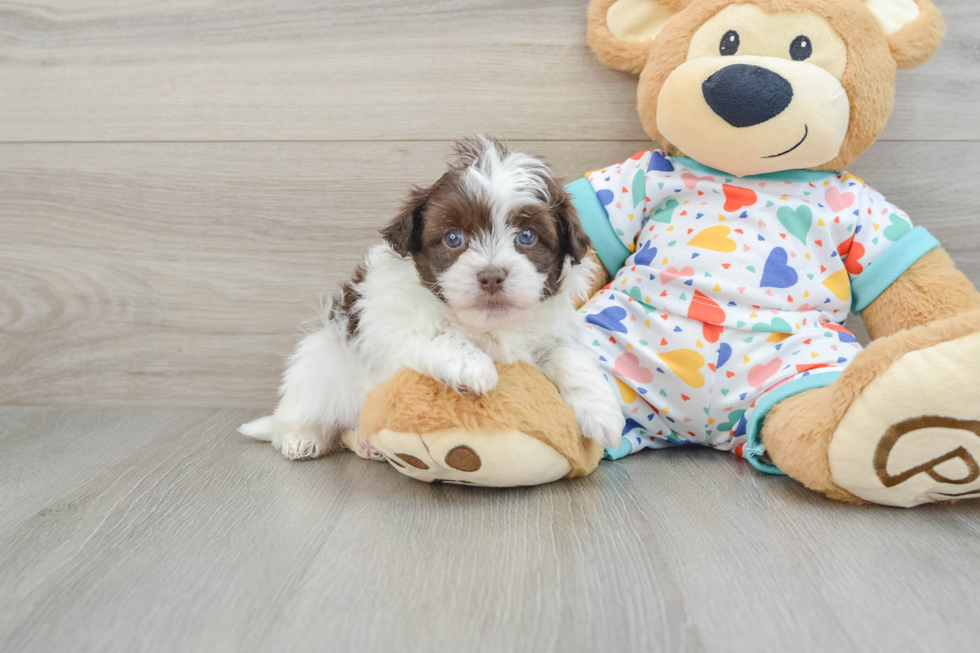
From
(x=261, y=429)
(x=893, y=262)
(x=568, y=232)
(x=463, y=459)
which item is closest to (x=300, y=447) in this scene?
(x=261, y=429)

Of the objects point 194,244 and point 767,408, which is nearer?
point 767,408

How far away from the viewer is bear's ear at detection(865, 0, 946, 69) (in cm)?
130

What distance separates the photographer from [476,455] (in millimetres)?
1078

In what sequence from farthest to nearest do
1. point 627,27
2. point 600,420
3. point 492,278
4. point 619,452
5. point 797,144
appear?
point 627,27 → point 619,452 → point 797,144 → point 600,420 → point 492,278

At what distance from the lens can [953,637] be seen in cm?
72

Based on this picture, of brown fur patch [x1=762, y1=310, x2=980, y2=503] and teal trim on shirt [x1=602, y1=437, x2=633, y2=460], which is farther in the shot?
teal trim on shirt [x1=602, y1=437, x2=633, y2=460]

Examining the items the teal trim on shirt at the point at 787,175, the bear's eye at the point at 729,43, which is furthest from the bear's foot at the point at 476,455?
the bear's eye at the point at 729,43

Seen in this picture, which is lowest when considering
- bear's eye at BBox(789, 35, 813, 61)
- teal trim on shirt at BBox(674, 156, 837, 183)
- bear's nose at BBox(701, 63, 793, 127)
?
teal trim on shirt at BBox(674, 156, 837, 183)

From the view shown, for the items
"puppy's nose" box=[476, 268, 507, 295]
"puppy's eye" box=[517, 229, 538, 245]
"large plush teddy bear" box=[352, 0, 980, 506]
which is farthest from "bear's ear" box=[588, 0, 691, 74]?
"puppy's nose" box=[476, 268, 507, 295]

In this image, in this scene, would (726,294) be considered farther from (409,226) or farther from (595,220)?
(409,226)

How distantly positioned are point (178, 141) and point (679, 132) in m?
1.21

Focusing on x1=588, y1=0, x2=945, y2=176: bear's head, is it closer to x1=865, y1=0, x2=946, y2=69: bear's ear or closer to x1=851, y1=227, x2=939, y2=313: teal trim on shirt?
x1=865, y1=0, x2=946, y2=69: bear's ear

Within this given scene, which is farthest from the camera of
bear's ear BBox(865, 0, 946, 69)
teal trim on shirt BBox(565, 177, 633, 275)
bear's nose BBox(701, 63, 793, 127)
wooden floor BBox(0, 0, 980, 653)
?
teal trim on shirt BBox(565, 177, 633, 275)

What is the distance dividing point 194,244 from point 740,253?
4.27 feet
